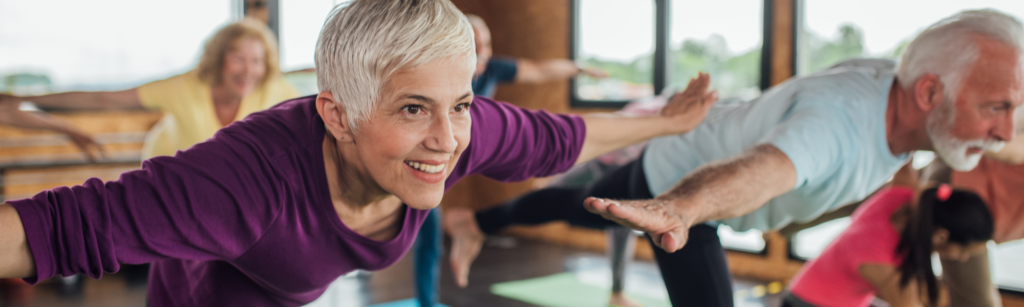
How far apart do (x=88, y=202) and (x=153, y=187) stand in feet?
0.27

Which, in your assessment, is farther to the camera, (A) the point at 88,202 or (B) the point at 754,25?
(B) the point at 754,25

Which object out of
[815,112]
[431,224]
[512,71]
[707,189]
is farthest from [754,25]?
[707,189]

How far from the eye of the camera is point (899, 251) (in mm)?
2266

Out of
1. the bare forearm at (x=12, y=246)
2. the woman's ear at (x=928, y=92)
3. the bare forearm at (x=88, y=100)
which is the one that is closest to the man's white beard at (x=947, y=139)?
the woman's ear at (x=928, y=92)

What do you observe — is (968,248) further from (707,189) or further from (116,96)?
(116,96)

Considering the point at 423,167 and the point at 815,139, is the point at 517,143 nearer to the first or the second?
the point at 423,167

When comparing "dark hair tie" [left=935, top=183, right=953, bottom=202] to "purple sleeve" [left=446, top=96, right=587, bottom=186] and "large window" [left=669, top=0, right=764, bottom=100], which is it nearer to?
"purple sleeve" [left=446, top=96, right=587, bottom=186]

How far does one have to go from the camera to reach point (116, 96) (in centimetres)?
219

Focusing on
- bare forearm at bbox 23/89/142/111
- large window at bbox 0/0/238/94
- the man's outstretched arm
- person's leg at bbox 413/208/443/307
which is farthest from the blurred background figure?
large window at bbox 0/0/238/94

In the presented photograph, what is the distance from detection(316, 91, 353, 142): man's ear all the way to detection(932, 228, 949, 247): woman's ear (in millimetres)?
2098

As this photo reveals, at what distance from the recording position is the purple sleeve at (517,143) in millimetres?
1377

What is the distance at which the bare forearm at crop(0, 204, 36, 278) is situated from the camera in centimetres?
83

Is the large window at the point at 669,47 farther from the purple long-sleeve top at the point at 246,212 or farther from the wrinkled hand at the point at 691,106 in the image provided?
the purple long-sleeve top at the point at 246,212

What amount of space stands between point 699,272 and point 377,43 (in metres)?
1.06
